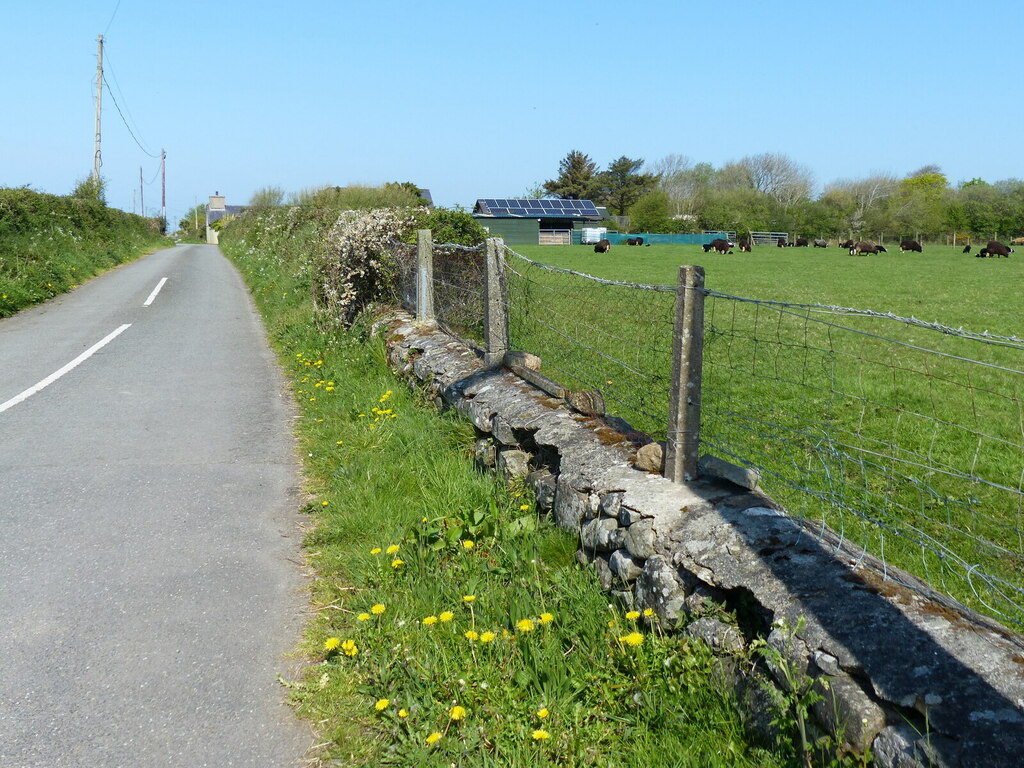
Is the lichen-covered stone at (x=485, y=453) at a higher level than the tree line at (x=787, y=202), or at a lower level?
lower

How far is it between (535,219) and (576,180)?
28.5 meters

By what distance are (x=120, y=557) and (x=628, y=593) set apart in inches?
119

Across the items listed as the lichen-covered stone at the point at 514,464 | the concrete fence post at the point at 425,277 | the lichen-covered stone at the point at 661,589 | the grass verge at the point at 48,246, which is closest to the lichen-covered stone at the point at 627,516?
the lichen-covered stone at the point at 661,589

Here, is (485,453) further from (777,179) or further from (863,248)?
(777,179)

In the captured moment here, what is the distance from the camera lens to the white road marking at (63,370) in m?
9.02

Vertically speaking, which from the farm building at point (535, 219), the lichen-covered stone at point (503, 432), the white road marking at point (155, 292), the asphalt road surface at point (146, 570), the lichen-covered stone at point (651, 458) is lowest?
the asphalt road surface at point (146, 570)

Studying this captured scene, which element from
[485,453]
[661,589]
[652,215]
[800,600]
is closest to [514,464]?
[485,453]

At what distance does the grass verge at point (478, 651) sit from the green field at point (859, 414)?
1058mm

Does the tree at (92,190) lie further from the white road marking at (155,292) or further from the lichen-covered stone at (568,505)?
the lichen-covered stone at (568,505)

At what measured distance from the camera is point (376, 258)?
38.9ft

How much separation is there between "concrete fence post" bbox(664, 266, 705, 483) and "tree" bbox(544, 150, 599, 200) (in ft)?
346

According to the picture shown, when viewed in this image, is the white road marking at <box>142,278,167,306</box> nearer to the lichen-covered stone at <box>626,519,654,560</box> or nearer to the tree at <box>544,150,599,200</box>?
the lichen-covered stone at <box>626,519,654,560</box>

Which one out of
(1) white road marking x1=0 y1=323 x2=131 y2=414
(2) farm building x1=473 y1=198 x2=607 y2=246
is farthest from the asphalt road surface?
(2) farm building x1=473 y1=198 x2=607 y2=246

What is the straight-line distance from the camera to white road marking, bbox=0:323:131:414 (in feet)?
29.6
